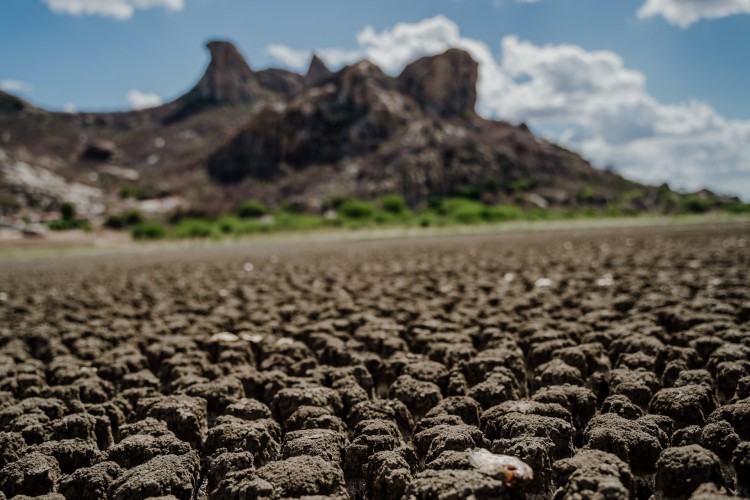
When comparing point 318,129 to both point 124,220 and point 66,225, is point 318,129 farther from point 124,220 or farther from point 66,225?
point 66,225

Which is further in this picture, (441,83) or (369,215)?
(441,83)

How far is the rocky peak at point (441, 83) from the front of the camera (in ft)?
323

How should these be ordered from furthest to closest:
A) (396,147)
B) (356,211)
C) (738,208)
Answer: (396,147), (356,211), (738,208)

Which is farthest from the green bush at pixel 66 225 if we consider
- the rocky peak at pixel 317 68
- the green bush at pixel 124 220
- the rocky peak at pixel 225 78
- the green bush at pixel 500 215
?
the rocky peak at pixel 317 68

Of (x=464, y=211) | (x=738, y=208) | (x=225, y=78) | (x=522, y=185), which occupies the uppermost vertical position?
(x=225, y=78)

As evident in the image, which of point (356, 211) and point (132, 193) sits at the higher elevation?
point (132, 193)

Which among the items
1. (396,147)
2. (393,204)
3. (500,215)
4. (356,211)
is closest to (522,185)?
(396,147)

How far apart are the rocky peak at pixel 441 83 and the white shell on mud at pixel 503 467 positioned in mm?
98455

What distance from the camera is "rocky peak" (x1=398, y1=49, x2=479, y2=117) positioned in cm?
9838

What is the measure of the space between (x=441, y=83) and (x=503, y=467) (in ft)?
333

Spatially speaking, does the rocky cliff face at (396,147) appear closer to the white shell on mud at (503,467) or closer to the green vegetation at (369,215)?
the green vegetation at (369,215)

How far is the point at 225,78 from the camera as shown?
457ft

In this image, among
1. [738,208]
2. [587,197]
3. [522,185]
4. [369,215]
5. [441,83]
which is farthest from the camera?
[441,83]

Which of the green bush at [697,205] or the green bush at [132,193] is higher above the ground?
the green bush at [132,193]
